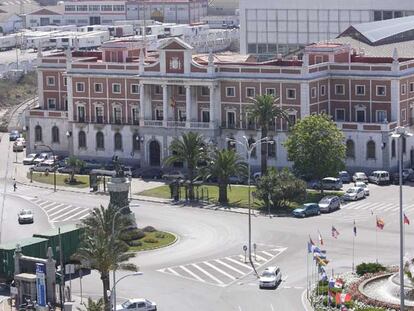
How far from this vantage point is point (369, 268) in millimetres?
107875

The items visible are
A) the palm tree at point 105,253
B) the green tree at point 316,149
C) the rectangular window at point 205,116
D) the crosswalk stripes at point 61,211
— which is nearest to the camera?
the palm tree at point 105,253

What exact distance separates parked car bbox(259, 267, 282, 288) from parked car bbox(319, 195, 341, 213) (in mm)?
25948

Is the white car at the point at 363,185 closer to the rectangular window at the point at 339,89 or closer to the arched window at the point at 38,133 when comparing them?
the rectangular window at the point at 339,89

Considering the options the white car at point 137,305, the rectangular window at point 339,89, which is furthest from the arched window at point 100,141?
the white car at point 137,305

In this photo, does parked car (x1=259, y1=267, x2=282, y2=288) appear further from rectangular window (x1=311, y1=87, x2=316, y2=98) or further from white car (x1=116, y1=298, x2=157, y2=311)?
rectangular window (x1=311, y1=87, x2=316, y2=98)

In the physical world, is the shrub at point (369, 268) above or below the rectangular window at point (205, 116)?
below

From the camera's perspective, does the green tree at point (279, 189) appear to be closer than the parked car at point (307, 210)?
No

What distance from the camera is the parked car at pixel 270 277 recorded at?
106000 mm

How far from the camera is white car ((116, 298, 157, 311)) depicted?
9875 centimetres

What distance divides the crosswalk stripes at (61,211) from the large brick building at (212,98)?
70.2 ft

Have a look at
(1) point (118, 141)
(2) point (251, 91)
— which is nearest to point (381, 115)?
(2) point (251, 91)

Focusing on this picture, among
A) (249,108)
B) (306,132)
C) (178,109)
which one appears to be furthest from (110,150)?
(306,132)

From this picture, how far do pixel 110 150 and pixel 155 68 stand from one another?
36.1ft

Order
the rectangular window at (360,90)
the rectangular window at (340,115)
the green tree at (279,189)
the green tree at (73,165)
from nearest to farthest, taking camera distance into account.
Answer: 1. the green tree at (279,189)
2. the green tree at (73,165)
3. the rectangular window at (360,90)
4. the rectangular window at (340,115)
